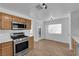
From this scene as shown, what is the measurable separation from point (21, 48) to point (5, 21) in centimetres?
146

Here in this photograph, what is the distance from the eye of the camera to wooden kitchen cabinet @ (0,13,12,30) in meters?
3.63

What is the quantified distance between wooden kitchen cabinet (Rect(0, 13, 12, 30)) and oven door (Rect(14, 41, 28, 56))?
3.05 feet

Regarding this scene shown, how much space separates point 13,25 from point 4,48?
53.5 inches

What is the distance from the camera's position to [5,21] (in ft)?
12.5

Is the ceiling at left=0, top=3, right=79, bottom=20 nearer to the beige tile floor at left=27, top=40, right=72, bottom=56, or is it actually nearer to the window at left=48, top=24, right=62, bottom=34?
the beige tile floor at left=27, top=40, right=72, bottom=56

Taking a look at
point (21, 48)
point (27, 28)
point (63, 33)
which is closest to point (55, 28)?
point (63, 33)

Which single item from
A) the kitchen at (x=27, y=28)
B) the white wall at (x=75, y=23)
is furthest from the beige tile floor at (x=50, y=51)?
the white wall at (x=75, y=23)

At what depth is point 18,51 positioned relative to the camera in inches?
158

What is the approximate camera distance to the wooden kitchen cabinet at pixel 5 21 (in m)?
3.63

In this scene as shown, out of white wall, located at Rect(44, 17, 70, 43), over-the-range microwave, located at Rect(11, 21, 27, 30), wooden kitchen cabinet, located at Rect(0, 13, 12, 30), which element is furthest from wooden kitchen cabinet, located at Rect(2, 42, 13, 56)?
white wall, located at Rect(44, 17, 70, 43)

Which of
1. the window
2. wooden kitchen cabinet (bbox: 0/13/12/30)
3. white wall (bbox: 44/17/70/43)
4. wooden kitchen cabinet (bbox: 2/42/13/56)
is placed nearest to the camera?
wooden kitchen cabinet (bbox: 2/42/13/56)

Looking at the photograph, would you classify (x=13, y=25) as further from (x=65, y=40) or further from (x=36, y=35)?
(x=65, y=40)

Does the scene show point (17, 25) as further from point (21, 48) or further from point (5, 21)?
point (21, 48)

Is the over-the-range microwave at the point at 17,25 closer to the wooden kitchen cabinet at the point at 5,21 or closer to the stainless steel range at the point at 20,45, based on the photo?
the wooden kitchen cabinet at the point at 5,21
